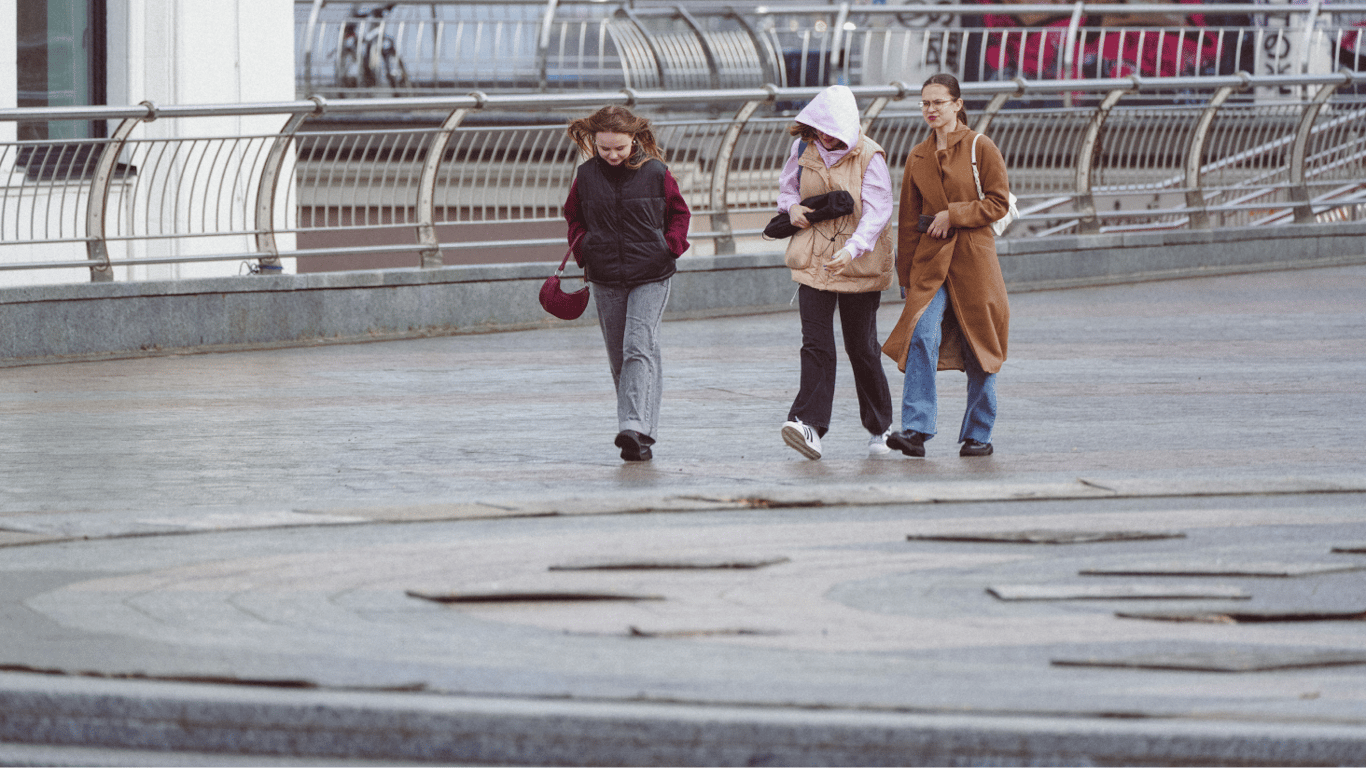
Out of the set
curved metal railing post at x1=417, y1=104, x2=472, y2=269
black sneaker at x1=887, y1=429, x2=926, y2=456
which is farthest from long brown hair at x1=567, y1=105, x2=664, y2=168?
curved metal railing post at x1=417, y1=104, x2=472, y2=269

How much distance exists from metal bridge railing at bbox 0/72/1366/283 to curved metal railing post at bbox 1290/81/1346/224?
0.07 ft

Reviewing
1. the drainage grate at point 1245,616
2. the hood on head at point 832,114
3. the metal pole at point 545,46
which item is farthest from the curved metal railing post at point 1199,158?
the drainage grate at point 1245,616

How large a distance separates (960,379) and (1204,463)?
3411mm


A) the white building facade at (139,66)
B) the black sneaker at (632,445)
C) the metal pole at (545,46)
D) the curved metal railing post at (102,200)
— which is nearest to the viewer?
the black sneaker at (632,445)

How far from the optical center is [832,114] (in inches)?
334

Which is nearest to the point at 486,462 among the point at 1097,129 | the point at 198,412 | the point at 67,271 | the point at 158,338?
the point at 198,412

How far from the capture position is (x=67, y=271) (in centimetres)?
1544

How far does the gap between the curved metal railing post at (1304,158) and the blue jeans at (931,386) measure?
422 inches

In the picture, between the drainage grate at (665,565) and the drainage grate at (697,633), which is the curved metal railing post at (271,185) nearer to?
the drainage grate at (665,565)

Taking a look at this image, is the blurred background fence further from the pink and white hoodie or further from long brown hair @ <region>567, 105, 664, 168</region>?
the pink and white hoodie

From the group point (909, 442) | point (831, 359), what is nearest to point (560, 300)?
point (831, 359)

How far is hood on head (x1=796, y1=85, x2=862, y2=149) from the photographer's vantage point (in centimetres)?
848

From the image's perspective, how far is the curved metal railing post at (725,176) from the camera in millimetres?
15289

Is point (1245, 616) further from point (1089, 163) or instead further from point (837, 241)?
point (1089, 163)
